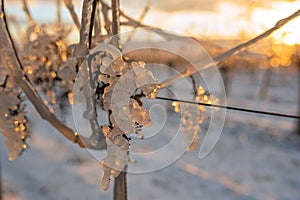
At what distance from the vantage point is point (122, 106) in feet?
2.77

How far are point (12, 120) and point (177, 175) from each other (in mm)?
4702

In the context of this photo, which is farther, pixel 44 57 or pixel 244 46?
pixel 44 57

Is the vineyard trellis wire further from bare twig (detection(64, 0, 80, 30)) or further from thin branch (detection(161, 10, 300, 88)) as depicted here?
bare twig (detection(64, 0, 80, 30))

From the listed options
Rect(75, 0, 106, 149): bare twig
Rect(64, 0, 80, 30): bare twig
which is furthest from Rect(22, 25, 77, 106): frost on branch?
Rect(75, 0, 106, 149): bare twig

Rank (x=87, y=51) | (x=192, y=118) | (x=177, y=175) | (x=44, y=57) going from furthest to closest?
(x=177, y=175) < (x=44, y=57) < (x=192, y=118) < (x=87, y=51)

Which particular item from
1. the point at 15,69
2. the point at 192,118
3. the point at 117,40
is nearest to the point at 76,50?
the point at 117,40

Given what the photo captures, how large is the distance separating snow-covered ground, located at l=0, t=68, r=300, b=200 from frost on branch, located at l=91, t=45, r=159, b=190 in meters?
3.94

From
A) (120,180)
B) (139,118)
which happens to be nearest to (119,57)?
(139,118)

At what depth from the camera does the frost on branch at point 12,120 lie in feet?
3.89

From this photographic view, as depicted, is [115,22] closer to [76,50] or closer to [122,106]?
[76,50]

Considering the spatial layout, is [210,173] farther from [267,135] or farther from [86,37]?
[86,37]

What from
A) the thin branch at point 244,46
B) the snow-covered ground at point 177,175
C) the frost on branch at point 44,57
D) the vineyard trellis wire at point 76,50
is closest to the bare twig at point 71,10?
the vineyard trellis wire at point 76,50

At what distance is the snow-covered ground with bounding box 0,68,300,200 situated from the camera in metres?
4.77

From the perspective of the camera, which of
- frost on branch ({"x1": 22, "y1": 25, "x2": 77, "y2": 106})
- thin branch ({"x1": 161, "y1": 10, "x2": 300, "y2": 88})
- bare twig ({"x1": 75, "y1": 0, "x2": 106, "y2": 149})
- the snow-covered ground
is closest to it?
bare twig ({"x1": 75, "y1": 0, "x2": 106, "y2": 149})
